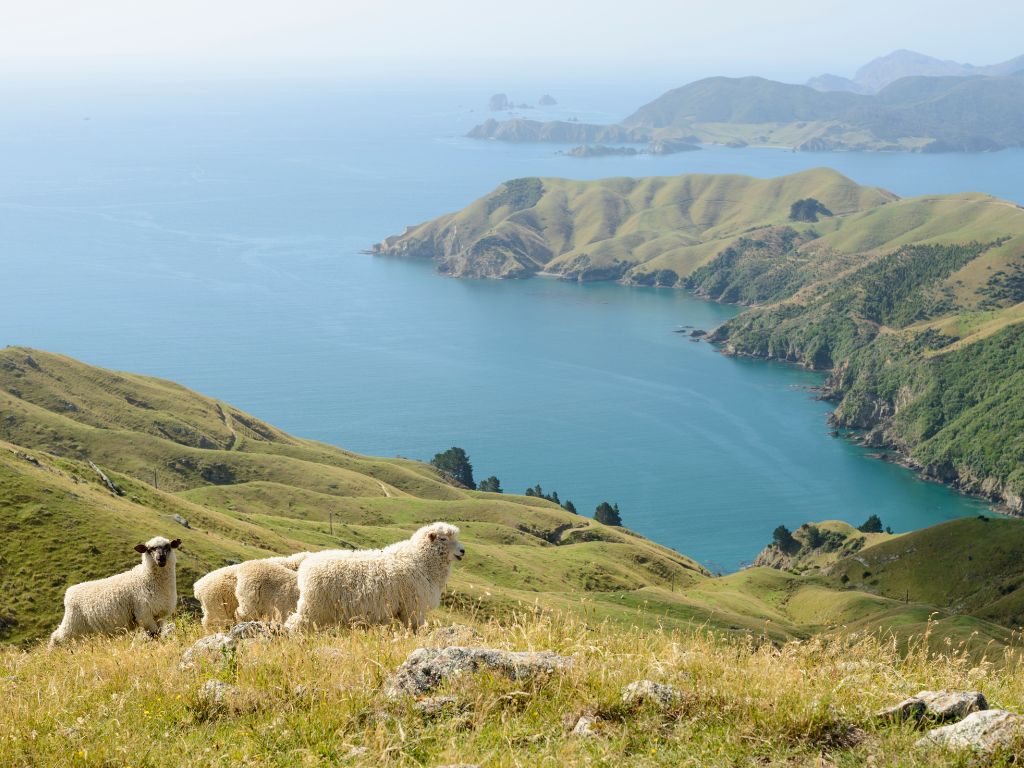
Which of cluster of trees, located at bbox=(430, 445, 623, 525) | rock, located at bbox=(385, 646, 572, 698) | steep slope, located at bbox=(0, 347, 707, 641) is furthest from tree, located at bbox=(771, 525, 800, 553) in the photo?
rock, located at bbox=(385, 646, 572, 698)

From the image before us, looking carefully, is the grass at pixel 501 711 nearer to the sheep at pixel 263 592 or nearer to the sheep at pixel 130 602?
the sheep at pixel 263 592

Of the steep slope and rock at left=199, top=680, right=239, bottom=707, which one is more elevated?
rock at left=199, top=680, right=239, bottom=707

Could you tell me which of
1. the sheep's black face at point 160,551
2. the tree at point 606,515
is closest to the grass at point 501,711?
the sheep's black face at point 160,551

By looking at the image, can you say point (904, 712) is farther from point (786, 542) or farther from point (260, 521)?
point (786, 542)

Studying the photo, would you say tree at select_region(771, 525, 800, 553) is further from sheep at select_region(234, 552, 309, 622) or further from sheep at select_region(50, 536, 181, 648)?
sheep at select_region(234, 552, 309, 622)

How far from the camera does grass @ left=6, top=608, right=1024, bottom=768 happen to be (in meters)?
10.2

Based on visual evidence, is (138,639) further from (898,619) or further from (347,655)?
(898,619)

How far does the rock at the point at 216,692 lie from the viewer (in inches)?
456

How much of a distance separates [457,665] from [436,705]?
67cm

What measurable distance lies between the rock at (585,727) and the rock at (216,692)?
4.14 m

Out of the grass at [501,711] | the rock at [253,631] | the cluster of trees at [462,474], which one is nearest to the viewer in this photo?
the grass at [501,711]

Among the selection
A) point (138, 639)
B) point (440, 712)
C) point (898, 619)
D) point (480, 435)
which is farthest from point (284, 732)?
point (480, 435)

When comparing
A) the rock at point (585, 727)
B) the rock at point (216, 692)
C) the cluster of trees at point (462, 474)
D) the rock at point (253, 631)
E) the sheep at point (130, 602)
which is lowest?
the cluster of trees at point (462, 474)

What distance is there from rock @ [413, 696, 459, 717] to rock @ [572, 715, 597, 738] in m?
1.39
